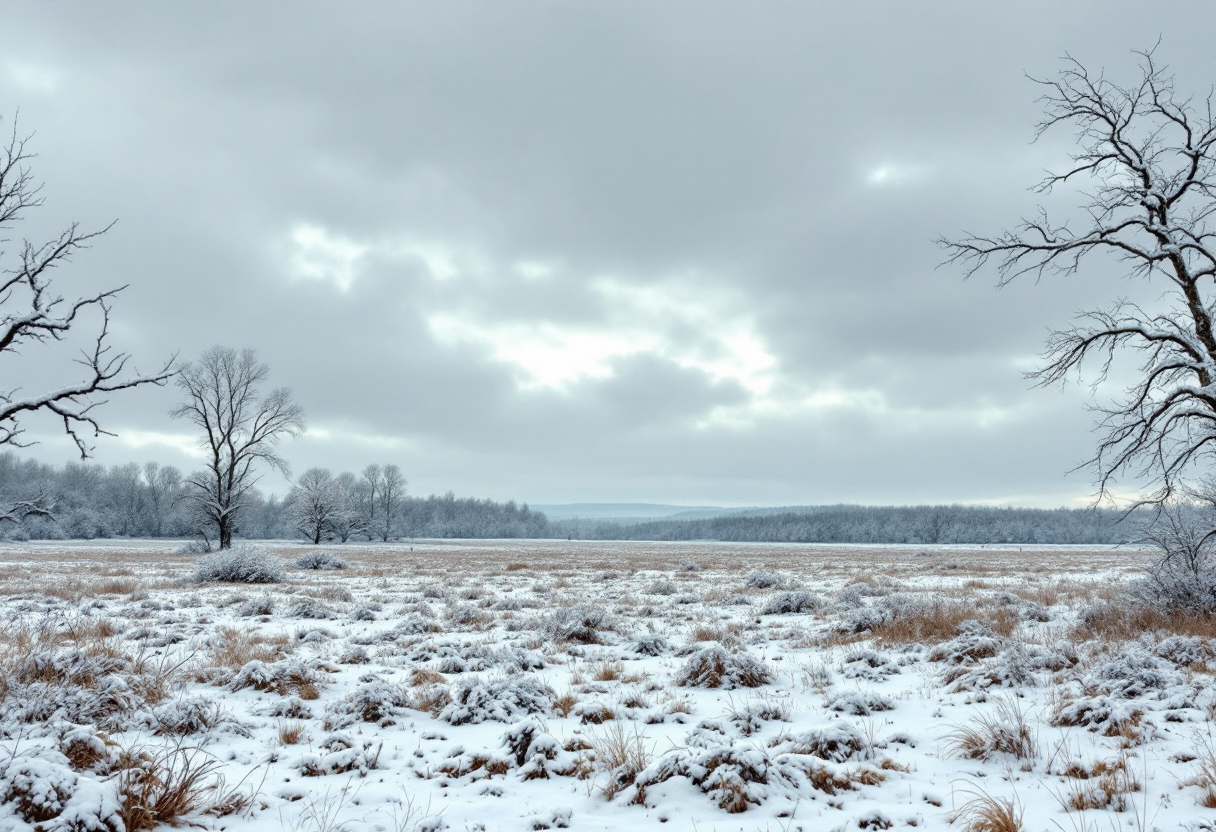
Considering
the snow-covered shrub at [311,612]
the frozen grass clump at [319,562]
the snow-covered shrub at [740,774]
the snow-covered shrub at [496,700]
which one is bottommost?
the frozen grass clump at [319,562]

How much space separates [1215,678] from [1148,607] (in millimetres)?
5111

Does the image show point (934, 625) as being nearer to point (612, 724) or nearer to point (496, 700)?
point (612, 724)

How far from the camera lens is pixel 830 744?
5.34 metres

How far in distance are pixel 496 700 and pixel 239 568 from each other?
19542 mm

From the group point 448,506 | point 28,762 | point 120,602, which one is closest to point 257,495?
point 448,506

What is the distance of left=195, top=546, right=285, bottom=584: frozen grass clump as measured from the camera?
2142 cm

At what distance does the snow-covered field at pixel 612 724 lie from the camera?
4.13 meters

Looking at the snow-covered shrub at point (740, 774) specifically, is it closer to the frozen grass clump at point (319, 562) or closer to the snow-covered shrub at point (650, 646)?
the snow-covered shrub at point (650, 646)

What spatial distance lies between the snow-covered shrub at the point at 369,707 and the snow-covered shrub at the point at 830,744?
4003mm

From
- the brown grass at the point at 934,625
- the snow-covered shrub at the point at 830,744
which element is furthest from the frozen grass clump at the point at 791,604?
the snow-covered shrub at the point at 830,744

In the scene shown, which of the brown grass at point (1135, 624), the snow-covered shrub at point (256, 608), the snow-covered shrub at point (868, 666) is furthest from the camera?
the snow-covered shrub at point (256, 608)

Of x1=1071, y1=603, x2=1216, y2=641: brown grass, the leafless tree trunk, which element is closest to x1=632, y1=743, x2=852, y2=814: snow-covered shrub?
x1=1071, y1=603, x2=1216, y2=641: brown grass

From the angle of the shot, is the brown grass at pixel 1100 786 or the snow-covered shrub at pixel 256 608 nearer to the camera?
the brown grass at pixel 1100 786

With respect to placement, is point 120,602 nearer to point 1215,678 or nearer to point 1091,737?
point 1091,737
